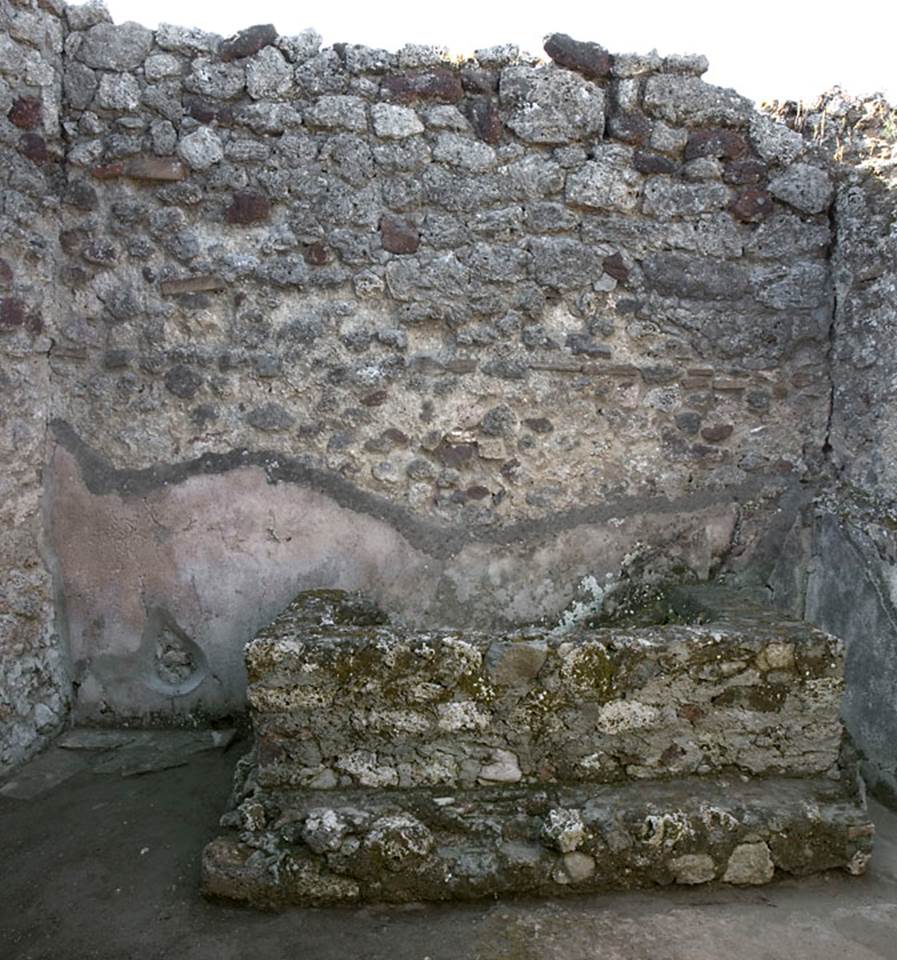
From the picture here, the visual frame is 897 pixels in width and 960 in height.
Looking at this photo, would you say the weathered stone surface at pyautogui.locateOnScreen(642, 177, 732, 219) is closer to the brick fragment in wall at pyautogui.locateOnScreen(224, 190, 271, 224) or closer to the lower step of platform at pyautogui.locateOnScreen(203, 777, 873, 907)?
the brick fragment in wall at pyautogui.locateOnScreen(224, 190, 271, 224)

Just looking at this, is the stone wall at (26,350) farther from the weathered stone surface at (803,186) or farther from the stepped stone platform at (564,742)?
the weathered stone surface at (803,186)

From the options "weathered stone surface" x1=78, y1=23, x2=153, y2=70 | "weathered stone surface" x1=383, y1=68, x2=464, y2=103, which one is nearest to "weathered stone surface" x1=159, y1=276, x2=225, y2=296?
"weathered stone surface" x1=78, y1=23, x2=153, y2=70

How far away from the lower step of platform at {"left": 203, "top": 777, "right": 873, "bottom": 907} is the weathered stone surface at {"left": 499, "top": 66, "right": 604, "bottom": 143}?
243 cm

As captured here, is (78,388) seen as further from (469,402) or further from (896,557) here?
(896,557)

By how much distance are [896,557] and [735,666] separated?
0.93 m

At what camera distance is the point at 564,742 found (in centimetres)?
254

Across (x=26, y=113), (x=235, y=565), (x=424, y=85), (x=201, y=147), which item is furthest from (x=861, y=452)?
(x=26, y=113)

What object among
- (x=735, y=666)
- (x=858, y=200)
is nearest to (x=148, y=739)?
(x=735, y=666)

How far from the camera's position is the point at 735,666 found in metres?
2.54

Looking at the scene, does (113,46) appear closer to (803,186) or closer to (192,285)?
(192,285)

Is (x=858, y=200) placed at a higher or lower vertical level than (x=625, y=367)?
higher

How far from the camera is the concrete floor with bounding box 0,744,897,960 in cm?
215

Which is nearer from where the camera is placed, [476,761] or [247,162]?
[476,761]

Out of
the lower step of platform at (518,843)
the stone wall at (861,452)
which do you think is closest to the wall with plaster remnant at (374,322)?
the stone wall at (861,452)
